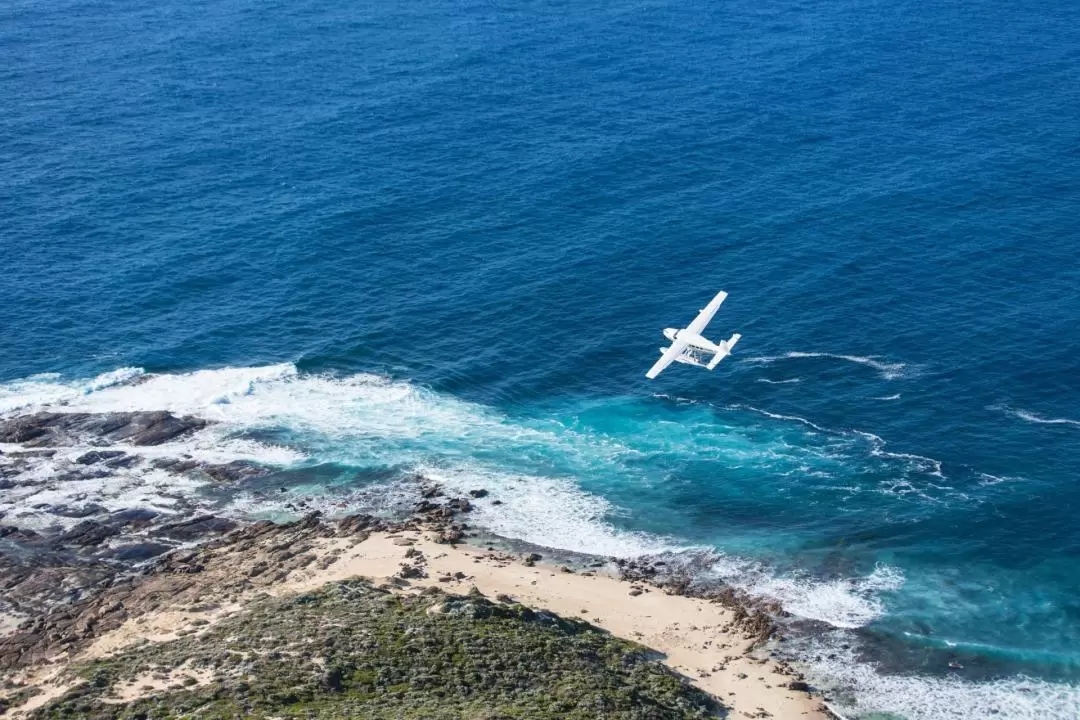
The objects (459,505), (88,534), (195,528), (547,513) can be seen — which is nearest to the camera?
(88,534)

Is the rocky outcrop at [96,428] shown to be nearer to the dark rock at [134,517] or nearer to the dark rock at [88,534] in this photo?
the dark rock at [134,517]

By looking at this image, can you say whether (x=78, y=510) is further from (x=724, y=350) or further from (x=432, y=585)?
(x=724, y=350)

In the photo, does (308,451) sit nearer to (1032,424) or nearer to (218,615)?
(218,615)

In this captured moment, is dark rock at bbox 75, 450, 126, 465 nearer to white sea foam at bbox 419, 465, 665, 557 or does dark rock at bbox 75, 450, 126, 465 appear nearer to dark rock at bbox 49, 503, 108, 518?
dark rock at bbox 49, 503, 108, 518

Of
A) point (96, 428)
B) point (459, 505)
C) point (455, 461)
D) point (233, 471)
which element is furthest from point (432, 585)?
point (96, 428)

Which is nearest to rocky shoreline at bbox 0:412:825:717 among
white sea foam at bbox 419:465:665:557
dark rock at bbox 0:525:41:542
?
dark rock at bbox 0:525:41:542

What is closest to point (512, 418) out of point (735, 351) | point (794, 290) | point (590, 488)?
point (590, 488)

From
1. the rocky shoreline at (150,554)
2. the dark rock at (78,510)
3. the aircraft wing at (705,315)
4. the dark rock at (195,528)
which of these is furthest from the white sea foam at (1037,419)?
the dark rock at (78,510)
